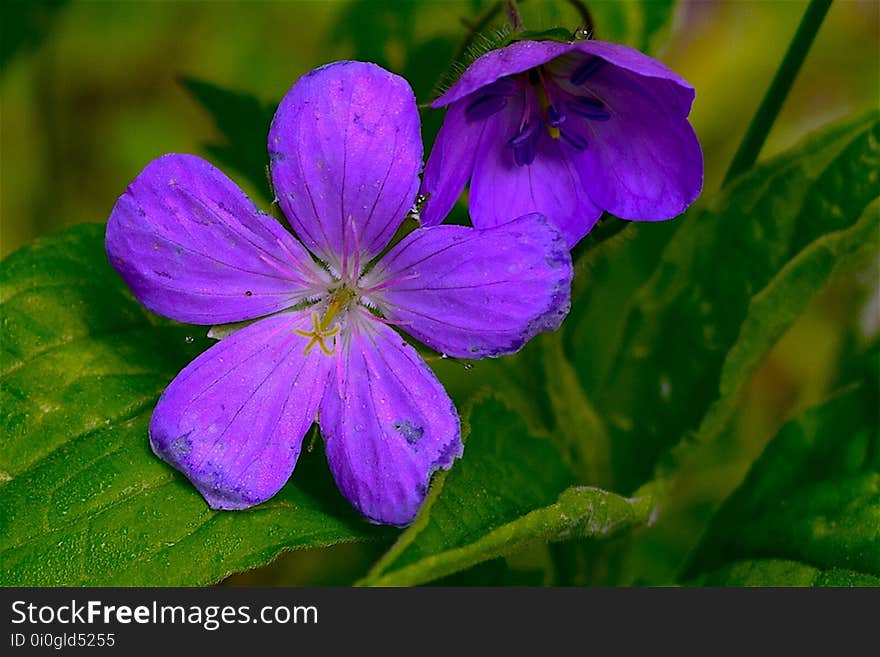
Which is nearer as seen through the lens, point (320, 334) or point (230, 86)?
point (320, 334)

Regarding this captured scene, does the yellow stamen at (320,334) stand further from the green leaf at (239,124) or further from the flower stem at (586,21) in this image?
the flower stem at (586,21)

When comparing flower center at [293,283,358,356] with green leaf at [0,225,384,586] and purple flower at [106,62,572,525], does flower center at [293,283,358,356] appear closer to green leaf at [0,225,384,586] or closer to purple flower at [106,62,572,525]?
purple flower at [106,62,572,525]

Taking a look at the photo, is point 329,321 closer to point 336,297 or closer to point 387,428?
point 336,297

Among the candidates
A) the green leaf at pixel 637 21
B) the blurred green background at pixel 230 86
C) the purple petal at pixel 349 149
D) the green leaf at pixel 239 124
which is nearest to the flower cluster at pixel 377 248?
the purple petal at pixel 349 149

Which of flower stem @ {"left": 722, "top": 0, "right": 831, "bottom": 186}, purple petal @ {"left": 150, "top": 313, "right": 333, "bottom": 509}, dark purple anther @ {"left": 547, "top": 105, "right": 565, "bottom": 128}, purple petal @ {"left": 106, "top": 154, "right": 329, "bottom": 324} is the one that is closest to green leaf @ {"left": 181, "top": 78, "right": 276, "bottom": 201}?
purple petal @ {"left": 106, "top": 154, "right": 329, "bottom": 324}

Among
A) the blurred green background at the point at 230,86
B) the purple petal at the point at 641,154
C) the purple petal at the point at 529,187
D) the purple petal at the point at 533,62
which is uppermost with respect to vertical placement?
the purple petal at the point at 533,62

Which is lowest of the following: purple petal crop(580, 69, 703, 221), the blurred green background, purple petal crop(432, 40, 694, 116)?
the blurred green background

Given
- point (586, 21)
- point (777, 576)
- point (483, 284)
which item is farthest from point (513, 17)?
point (777, 576)
